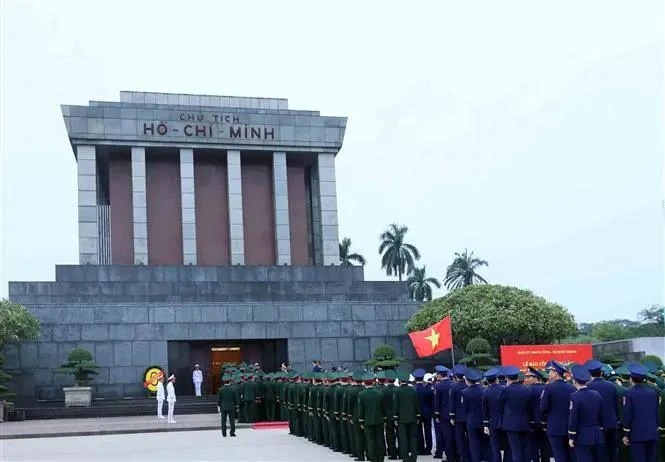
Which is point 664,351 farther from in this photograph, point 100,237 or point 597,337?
point 597,337

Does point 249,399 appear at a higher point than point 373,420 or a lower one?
lower

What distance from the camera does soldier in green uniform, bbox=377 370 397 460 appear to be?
15.5m

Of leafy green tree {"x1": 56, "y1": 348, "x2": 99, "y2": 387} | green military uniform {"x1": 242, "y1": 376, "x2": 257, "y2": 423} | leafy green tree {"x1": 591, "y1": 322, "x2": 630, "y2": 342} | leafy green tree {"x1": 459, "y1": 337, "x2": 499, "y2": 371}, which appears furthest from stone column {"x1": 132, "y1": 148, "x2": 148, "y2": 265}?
leafy green tree {"x1": 591, "y1": 322, "x2": 630, "y2": 342}

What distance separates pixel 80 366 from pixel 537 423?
19939 millimetres

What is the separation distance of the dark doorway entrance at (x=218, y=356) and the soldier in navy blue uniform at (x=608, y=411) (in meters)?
21.6

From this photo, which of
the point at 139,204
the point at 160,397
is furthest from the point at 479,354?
the point at 139,204

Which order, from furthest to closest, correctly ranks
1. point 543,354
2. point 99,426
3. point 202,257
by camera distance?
point 202,257 → point 543,354 → point 99,426

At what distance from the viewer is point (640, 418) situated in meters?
11.8

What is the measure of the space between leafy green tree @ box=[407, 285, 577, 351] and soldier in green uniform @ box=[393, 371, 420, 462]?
52.0 feet

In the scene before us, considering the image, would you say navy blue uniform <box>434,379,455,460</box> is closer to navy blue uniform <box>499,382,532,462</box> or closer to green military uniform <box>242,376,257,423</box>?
navy blue uniform <box>499,382,532,462</box>

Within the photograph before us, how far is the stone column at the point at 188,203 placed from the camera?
39.9 meters

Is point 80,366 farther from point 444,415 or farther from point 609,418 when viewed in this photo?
point 609,418

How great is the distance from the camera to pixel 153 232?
40812mm

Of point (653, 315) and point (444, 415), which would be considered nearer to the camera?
point (444, 415)
